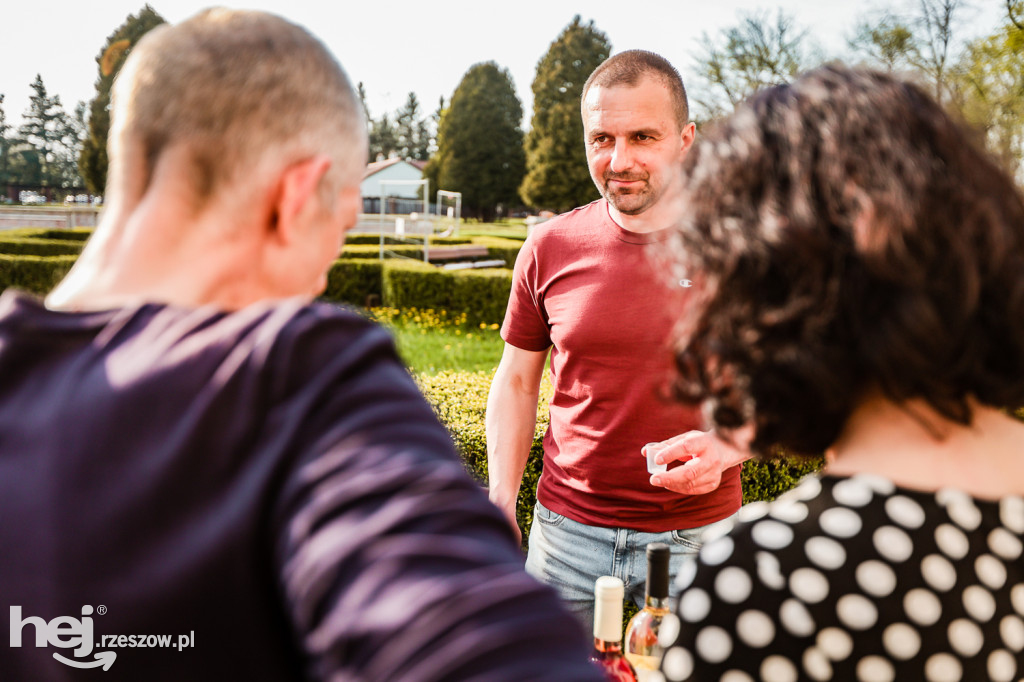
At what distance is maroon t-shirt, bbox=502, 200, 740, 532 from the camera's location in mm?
2586

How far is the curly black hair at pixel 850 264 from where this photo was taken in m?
0.91

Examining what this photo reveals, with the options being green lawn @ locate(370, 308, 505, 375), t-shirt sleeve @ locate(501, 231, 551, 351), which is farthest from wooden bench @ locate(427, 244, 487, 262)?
t-shirt sleeve @ locate(501, 231, 551, 351)

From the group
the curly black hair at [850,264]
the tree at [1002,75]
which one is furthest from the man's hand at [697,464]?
the tree at [1002,75]

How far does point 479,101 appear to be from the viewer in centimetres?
5438

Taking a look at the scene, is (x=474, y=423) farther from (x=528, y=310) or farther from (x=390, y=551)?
(x=390, y=551)

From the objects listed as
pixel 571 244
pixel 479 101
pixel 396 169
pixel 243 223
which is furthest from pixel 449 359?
pixel 396 169

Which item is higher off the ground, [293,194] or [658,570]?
[293,194]

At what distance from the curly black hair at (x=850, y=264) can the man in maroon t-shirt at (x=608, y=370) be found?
1.39 m

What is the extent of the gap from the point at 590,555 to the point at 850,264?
1904 millimetres

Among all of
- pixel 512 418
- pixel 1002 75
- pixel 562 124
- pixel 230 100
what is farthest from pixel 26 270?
pixel 562 124

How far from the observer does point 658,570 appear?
1.46 m

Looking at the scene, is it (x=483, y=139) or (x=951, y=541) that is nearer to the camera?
(x=951, y=541)

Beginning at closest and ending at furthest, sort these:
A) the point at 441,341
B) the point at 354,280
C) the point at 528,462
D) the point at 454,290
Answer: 1. the point at 528,462
2. the point at 441,341
3. the point at 454,290
4. the point at 354,280

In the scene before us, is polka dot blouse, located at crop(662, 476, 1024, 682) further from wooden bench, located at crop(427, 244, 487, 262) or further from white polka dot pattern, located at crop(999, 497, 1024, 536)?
wooden bench, located at crop(427, 244, 487, 262)
